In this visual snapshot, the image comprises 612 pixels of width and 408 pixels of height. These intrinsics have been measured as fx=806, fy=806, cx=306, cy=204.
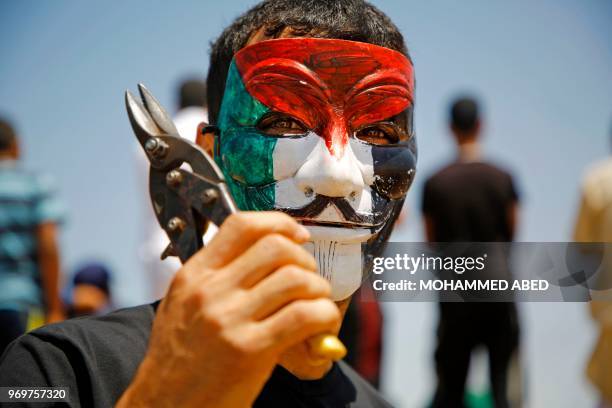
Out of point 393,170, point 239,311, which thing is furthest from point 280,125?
point 239,311

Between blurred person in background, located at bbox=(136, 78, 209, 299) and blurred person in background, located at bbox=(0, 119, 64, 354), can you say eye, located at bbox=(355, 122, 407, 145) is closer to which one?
blurred person in background, located at bbox=(136, 78, 209, 299)

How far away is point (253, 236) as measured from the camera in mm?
1351

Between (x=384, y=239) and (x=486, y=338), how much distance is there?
284 centimetres

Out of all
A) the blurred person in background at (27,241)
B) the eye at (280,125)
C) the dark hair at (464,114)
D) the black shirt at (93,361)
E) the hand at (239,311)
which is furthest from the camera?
the dark hair at (464,114)

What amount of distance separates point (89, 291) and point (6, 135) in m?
1.64

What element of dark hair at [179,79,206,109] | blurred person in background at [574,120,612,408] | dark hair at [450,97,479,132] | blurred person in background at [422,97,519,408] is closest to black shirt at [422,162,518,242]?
blurred person in background at [422,97,519,408]

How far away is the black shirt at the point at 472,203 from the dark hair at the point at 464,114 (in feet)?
1.00

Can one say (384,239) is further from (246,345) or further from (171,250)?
(246,345)

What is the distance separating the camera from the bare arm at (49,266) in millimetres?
4211

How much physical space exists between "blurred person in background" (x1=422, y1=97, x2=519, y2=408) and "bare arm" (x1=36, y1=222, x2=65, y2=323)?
7.23 feet

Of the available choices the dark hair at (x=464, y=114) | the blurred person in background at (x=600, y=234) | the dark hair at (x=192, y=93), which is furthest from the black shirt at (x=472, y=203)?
the dark hair at (x=192, y=93)

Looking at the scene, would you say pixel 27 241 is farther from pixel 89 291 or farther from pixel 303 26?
pixel 303 26

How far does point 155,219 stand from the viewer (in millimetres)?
4035

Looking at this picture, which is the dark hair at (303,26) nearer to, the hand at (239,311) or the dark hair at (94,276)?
the hand at (239,311)
